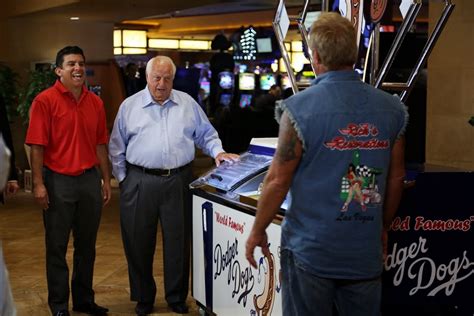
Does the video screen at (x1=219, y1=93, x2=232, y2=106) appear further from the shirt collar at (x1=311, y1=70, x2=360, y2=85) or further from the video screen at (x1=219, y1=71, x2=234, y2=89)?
the shirt collar at (x1=311, y1=70, x2=360, y2=85)

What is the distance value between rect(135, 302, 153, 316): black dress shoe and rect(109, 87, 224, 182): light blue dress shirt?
761 millimetres

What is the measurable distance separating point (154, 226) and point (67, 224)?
524mm

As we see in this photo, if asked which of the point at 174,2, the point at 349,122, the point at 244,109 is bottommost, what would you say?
the point at 244,109

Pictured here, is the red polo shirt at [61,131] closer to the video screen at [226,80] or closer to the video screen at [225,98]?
the video screen at [226,80]

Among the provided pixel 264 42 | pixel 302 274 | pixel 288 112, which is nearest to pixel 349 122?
pixel 288 112

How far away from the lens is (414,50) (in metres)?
6.94

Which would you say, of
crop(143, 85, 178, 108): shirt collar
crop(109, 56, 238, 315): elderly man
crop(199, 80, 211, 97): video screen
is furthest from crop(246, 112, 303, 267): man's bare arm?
crop(199, 80, 211, 97): video screen

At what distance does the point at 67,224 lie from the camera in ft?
A: 15.8

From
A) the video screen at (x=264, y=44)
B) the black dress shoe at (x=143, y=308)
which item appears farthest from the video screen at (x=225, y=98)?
the black dress shoe at (x=143, y=308)

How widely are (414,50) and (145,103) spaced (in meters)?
2.85

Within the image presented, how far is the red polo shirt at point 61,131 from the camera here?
4719 millimetres

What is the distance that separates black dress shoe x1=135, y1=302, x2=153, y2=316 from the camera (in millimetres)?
5039

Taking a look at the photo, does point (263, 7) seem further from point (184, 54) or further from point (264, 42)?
point (184, 54)

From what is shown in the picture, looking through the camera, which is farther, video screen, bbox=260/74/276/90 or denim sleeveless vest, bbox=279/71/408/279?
video screen, bbox=260/74/276/90
